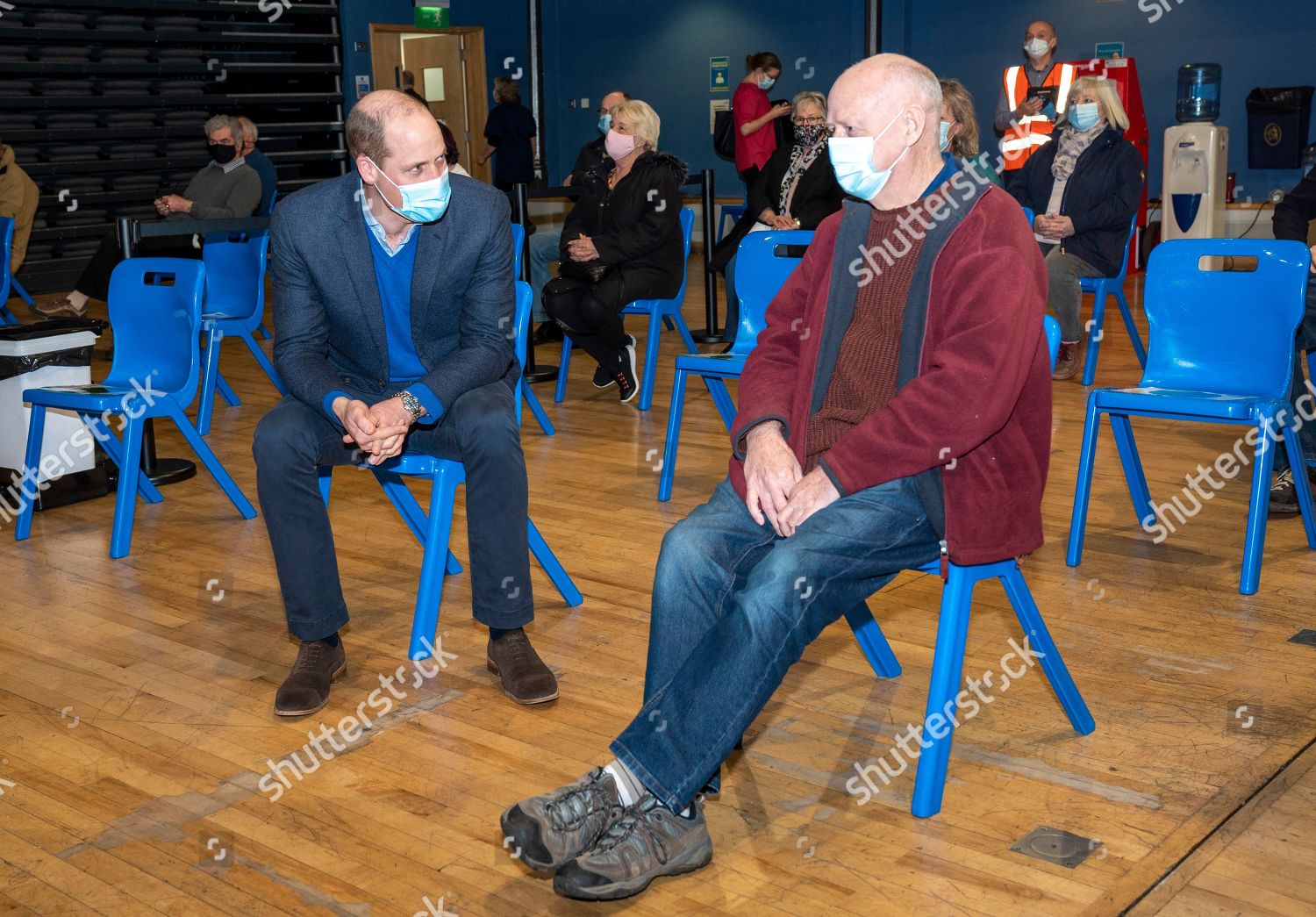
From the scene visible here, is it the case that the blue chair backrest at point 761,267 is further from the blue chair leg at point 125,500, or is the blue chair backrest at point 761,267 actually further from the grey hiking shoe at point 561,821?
the grey hiking shoe at point 561,821

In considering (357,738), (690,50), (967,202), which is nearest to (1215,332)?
(967,202)

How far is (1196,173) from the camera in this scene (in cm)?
941

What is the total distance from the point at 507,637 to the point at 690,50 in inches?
473

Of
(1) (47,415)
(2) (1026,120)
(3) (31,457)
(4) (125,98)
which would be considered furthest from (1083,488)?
(4) (125,98)

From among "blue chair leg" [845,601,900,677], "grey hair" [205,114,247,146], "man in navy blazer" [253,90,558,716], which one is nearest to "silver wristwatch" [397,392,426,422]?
"man in navy blazer" [253,90,558,716]

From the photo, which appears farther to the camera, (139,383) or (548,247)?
(548,247)

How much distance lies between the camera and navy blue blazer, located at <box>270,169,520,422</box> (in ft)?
9.21

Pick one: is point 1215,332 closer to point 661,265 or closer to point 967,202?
point 967,202

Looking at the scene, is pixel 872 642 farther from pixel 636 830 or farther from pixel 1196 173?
pixel 1196 173

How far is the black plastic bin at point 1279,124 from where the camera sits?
9.84 metres

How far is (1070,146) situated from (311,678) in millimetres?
4532

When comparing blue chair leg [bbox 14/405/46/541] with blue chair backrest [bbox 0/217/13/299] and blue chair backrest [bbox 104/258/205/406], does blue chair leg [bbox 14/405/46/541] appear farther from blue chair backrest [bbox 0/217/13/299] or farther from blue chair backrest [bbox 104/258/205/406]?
blue chair backrest [bbox 0/217/13/299]

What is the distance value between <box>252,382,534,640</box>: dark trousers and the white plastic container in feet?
6.39

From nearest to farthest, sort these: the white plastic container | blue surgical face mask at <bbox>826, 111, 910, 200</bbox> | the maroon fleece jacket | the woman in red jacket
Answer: the maroon fleece jacket < blue surgical face mask at <bbox>826, 111, 910, 200</bbox> < the white plastic container < the woman in red jacket
